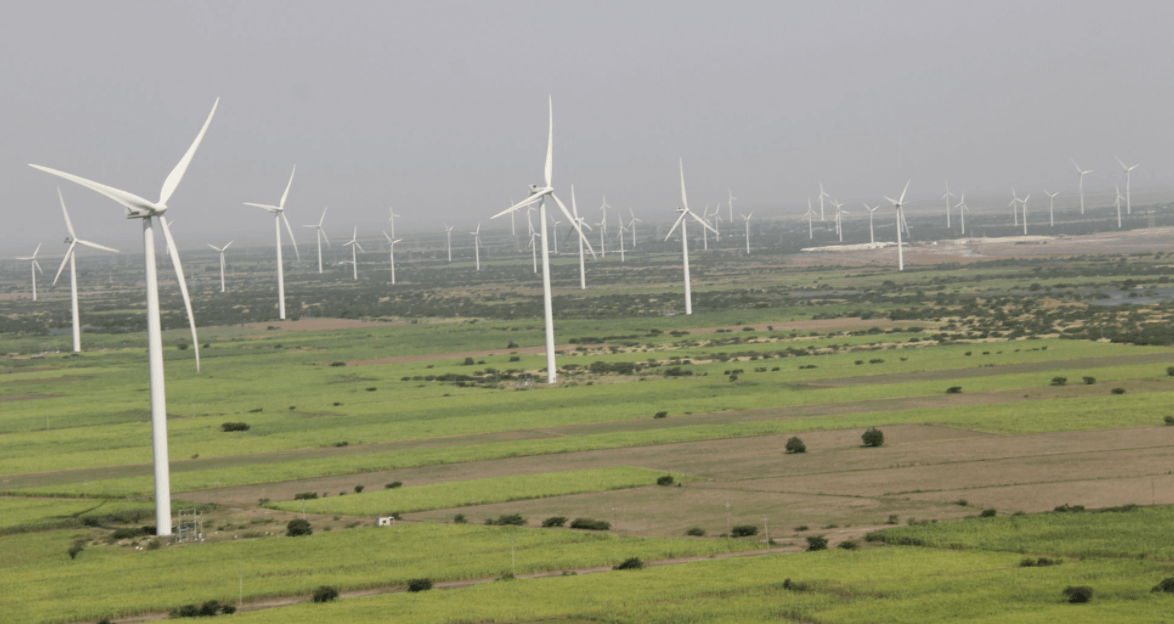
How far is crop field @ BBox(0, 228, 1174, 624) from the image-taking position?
4566 centimetres

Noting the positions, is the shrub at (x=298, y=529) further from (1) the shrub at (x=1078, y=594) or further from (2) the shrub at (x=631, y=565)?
(1) the shrub at (x=1078, y=594)

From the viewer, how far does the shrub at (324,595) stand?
47031 millimetres

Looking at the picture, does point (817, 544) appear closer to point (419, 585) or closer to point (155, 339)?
point (419, 585)

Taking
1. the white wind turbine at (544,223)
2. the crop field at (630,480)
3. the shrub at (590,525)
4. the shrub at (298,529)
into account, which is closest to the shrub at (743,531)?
the crop field at (630,480)

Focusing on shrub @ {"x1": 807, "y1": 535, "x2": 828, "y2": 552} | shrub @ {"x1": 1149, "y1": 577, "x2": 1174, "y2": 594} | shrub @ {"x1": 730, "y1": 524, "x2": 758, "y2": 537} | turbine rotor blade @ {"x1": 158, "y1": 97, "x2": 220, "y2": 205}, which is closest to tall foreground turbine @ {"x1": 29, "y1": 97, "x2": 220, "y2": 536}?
turbine rotor blade @ {"x1": 158, "y1": 97, "x2": 220, "y2": 205}

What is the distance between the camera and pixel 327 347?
16100cm

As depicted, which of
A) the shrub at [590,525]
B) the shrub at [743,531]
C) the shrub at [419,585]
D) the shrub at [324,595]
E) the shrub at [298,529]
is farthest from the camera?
the shrub at [298,529]

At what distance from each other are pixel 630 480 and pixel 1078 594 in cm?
3085

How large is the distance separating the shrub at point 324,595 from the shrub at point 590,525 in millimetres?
14659

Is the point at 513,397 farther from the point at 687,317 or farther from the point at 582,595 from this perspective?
the point at 687,317

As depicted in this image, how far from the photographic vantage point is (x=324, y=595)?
155 ft

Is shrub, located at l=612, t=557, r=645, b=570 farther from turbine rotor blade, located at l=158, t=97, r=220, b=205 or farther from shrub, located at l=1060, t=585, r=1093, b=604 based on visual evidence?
turbine rotor blade, located at l=158, t=97, r=220, b=205

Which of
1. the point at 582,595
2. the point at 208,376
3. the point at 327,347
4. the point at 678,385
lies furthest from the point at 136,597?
the point at 327,347

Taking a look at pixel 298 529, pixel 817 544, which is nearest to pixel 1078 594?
pixel 817 544
